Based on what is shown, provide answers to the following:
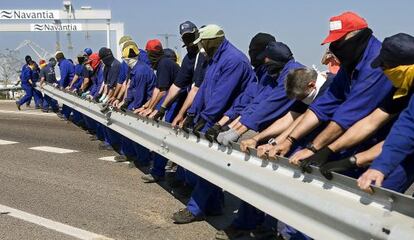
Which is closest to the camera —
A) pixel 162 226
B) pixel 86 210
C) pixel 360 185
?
pixel 360 185

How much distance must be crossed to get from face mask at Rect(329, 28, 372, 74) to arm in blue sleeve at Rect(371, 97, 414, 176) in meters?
0.70

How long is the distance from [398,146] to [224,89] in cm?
261

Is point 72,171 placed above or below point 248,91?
below

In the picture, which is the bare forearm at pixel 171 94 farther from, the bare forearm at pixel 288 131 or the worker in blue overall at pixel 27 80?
the worker in blue overall at pixel 27 80

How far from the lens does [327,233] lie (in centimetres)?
322

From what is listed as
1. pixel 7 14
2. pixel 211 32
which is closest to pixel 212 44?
pixel 211 32

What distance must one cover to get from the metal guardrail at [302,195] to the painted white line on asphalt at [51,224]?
116cm

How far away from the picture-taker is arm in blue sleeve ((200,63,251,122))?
5.49 metres

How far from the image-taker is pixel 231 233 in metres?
5.19

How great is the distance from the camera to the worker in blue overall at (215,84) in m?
5.50

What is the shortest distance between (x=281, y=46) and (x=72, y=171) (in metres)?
4.43

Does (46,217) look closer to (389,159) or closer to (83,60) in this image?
(389,159)

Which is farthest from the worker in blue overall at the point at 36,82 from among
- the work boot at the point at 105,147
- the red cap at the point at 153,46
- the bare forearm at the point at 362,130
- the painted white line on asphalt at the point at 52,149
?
the bare forearm at the point at 362,130

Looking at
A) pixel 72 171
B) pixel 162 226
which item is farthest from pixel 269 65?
pixel 72 171
